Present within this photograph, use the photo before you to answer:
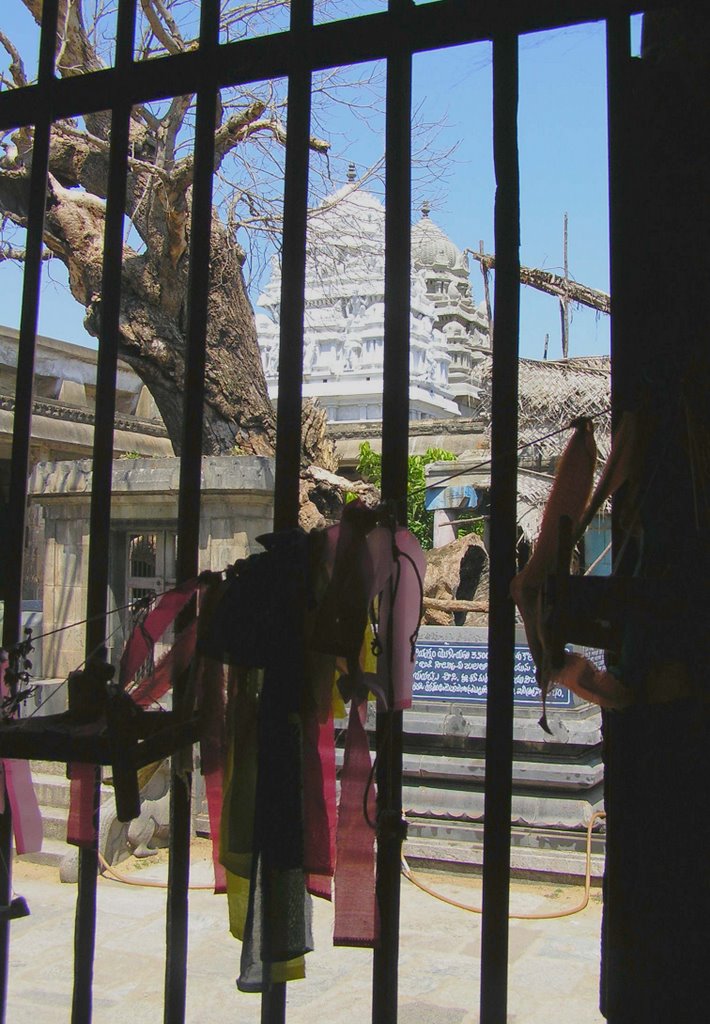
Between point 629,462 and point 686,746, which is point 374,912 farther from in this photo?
point 629,462

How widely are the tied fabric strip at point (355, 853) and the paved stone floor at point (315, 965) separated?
288cm

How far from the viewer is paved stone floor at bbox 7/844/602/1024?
3957 millimetres

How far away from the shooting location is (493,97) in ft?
4.70

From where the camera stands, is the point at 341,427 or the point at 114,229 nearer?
the point at 114,229

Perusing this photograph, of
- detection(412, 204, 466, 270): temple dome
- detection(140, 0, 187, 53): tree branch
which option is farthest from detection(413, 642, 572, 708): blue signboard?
detection(412, 204, 466, 270): temple dome

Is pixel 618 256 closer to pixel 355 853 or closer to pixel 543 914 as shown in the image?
pixel 355 853

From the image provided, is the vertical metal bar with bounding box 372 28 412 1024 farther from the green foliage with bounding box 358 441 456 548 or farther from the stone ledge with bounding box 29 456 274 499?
the green foliage with bounding box 358 441 456 548

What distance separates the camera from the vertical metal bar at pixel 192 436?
1.54 meters

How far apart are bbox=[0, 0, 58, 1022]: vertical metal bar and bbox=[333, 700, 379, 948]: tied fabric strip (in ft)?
2.24

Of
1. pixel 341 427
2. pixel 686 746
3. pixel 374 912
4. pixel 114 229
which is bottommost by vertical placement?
pixel 374 912

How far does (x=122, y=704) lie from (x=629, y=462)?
30.3 inches

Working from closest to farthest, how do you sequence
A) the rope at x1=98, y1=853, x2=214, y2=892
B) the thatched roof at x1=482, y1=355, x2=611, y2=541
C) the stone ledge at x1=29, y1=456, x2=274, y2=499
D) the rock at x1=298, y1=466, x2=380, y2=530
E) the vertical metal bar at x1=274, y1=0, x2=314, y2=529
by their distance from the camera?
the vertical metal bar at x1=274, y1=0, x2=314, y2=529, the rope at x1=98, y1=853, x2=214, y2=892, the stone ledge at x1=29, y1=456, x2=274, y2=499, the rock at x1=298, y1=466, x2=380, y2=530, the thatched roof at x1=482, y1=355, x2=611, y2=541

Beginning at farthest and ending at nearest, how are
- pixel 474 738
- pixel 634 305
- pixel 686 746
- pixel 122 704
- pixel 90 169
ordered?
pixel 90 169, pixel 474 738, pixel 122 704, pixel 634 305, pixel 686 746

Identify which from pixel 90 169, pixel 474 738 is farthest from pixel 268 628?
pixel 90 169
